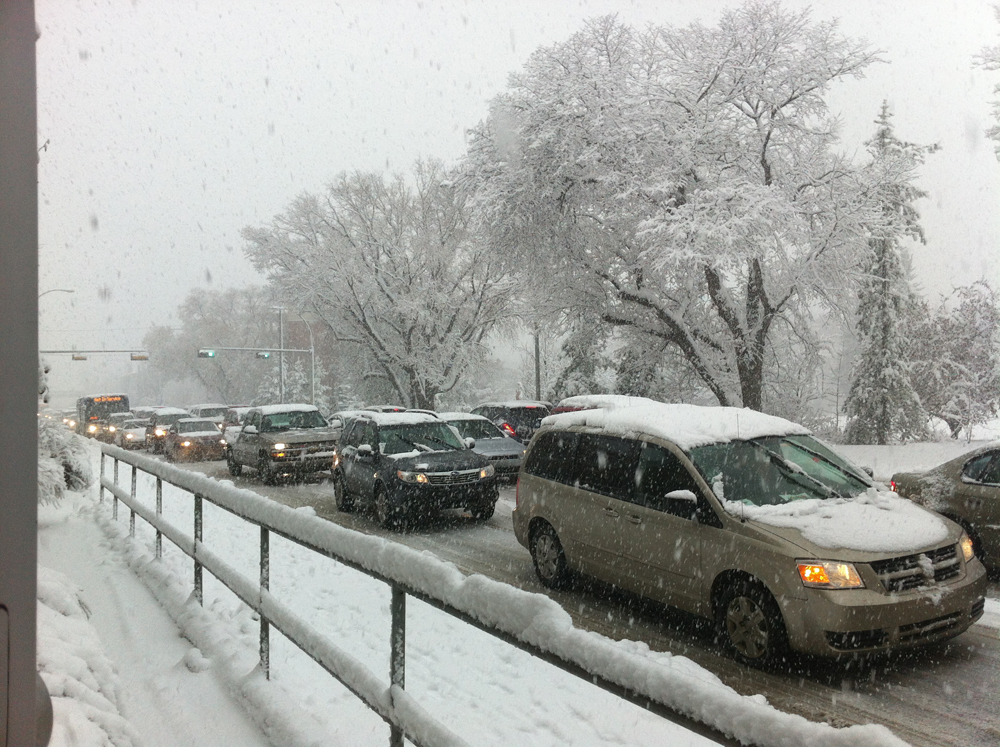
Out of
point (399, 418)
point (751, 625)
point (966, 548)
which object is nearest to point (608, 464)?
point (751, 625)

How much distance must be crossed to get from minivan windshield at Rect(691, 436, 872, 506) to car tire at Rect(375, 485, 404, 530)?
6.52m

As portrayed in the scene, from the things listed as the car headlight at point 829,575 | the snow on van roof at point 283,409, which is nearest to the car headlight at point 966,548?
the car headlight at point 829,575

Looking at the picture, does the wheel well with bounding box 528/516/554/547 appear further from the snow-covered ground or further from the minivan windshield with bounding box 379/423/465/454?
the minivan windshield with bounding box 379/423/465/454

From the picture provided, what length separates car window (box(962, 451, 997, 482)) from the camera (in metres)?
8.16

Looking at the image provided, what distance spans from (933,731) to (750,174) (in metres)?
20.1

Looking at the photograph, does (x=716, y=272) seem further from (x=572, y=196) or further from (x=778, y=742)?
(x=778, y=742)

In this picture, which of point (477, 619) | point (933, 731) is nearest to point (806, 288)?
point (933, 731)

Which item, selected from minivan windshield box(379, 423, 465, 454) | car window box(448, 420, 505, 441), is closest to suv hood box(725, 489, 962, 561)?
minivan windshield box(379, 423, 465, 454)

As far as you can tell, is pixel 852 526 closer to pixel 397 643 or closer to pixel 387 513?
pixel 397 643

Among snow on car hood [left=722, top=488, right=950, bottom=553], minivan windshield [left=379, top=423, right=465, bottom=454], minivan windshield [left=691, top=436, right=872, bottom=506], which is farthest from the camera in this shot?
minivan windshield [left=379, top=423, right=465, bottom=454]

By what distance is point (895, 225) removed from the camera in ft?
70.5

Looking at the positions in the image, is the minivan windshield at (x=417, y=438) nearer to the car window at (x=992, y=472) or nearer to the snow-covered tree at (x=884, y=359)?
the car window at (x=992, y=472)

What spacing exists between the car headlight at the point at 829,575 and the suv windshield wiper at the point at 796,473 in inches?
46.5

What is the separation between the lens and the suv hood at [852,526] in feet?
18.1
